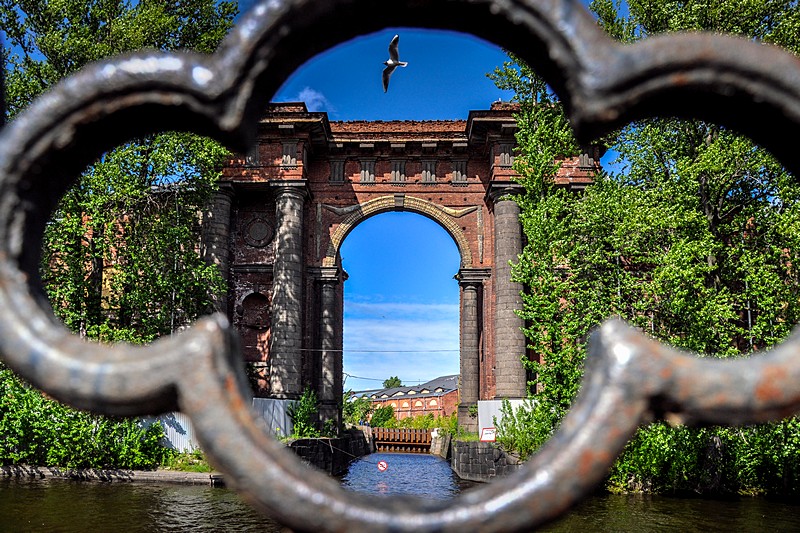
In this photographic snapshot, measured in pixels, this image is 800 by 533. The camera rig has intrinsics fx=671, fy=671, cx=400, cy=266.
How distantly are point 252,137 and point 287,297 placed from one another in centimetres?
2124

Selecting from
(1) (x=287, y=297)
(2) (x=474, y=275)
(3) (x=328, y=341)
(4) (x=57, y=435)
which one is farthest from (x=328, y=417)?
(4) (x=57, y=435)

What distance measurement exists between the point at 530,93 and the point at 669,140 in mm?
3504

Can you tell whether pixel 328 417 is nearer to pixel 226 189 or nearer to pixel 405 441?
pixel 226 189

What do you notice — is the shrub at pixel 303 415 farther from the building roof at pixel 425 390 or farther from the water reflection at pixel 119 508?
the building roof at pixel 425 390

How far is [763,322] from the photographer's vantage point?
1352cm

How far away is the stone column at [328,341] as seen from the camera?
2327 centimetres

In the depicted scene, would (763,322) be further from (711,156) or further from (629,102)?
(629,102)

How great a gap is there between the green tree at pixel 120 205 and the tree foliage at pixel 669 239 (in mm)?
8259

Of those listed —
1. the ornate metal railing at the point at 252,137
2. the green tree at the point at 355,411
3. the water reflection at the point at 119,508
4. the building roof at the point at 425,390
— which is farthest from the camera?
the building roof at the point at 425,390

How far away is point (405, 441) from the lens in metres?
42.1

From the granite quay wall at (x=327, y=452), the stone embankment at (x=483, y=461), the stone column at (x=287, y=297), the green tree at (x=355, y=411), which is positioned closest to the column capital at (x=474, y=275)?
the stone column at (x=287, y=297)

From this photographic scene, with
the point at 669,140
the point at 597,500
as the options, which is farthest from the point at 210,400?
the point at 669,140

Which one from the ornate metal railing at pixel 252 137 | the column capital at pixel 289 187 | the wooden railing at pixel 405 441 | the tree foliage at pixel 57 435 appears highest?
the column capital at pixel 289 187

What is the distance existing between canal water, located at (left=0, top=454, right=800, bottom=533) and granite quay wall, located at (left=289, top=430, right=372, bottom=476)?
3534 millimetres
